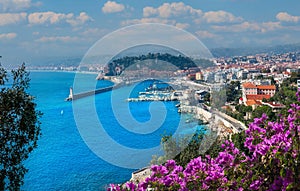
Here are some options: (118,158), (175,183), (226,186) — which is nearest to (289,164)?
(226,186)

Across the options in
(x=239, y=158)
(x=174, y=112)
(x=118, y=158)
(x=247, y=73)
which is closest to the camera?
(x=239, y=158)

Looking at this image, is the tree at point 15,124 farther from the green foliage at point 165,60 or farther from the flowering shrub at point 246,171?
the green foliage at point 165,60

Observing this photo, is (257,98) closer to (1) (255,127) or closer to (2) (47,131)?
(2) (47,131)

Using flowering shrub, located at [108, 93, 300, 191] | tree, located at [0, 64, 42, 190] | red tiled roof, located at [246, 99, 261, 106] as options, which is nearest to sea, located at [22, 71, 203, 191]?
red tiled roof, located at [246, 99, 261, 106]

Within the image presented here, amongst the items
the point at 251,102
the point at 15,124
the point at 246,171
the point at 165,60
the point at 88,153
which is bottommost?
the point at 88,153

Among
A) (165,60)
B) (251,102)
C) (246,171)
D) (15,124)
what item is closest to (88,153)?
(165,60)

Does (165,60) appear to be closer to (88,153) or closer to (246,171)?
(88,153)
